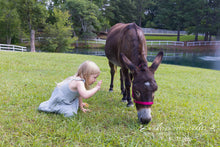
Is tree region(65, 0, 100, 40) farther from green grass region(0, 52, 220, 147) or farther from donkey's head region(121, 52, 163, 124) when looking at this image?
donkey's head region(121, 52, 163, 124)

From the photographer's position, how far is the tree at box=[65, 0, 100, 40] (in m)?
39.3

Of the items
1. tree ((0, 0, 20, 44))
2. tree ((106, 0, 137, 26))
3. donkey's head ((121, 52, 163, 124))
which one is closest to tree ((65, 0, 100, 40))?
tree ((106, 0, 137, 26))

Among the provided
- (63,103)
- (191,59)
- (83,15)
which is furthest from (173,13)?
(63,103)

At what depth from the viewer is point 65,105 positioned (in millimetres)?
3656

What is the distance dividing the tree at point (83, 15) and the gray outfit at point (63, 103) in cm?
3623

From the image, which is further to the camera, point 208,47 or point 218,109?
point 208,47

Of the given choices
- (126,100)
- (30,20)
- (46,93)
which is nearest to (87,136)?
(126,100)

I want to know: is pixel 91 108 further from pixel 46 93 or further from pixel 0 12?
pixel 0 12

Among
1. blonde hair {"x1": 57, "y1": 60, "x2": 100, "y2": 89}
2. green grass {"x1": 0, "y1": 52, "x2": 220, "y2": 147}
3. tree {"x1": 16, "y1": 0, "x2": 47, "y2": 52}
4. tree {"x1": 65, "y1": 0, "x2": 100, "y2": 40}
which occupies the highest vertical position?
tree {"x1": 65, "y1": 0, "x2": 100, "y2": 40}

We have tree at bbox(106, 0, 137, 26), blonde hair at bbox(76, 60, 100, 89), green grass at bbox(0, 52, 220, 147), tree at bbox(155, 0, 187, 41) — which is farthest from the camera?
tree at bbox(106, 0, 137, 26)

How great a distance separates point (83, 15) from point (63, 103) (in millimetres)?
39582

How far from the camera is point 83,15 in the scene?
40.0m

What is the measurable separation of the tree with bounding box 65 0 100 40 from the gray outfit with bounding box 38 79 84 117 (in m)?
36.2

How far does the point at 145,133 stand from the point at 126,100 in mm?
1859
